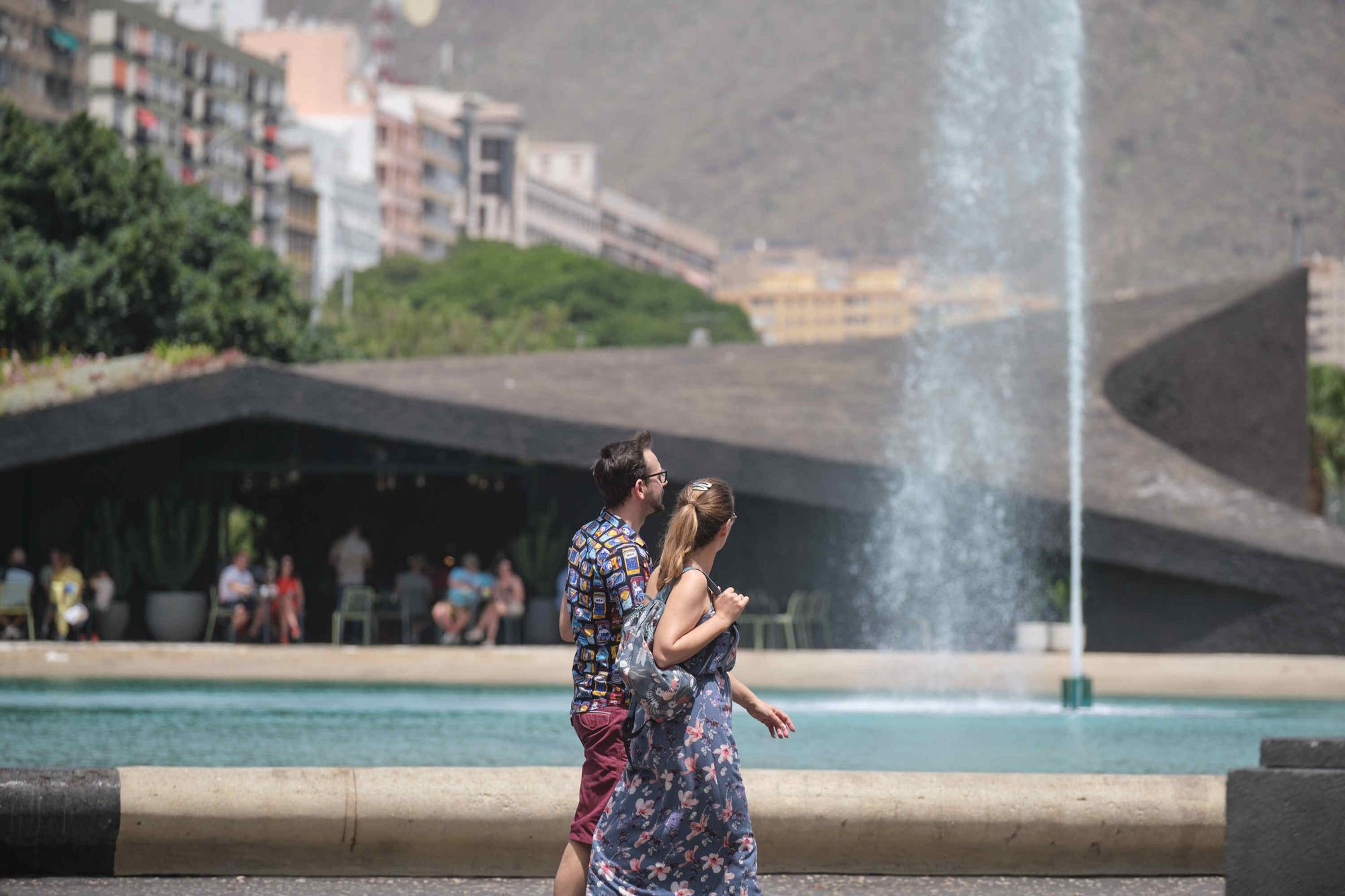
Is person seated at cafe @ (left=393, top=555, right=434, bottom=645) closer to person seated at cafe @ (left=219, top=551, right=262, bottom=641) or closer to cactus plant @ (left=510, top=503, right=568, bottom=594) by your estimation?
cactus plant @ (left=510, top=503, right=568, bottom=594)

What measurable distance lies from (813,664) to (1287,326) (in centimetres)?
1169

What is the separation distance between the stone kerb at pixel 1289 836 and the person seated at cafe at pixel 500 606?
16.1 m

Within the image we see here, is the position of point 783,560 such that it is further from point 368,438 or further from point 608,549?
point 608,549

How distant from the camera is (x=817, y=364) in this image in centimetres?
2678

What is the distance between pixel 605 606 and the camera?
5.96 meters

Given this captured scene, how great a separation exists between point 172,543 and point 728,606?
60.1 feet

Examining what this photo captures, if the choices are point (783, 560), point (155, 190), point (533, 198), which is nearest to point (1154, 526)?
point (783, 560)

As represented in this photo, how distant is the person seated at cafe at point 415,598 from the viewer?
22.6 metres

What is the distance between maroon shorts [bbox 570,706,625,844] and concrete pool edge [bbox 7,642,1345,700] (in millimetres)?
11547

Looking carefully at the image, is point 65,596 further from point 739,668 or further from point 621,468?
point 621,468

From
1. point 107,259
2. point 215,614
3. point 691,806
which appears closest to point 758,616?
point 215,614

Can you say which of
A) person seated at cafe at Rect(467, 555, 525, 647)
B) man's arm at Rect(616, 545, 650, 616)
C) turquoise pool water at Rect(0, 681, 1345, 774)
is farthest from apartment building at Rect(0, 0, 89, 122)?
man's arm at Rect(616, 545, 650, 616)

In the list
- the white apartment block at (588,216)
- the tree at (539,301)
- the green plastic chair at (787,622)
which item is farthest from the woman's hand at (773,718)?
the white apartment block at (588,216)

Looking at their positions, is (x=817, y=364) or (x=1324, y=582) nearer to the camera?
(x=1324, y=582)
